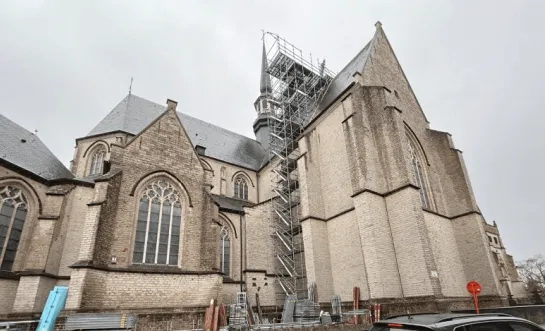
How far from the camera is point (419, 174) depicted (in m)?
14.9

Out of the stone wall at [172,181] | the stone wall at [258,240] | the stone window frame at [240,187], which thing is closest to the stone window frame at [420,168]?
the stone wall at [258,240]

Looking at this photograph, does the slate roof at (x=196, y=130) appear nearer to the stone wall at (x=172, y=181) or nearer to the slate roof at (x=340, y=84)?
the stone wall at (x=172, y=181)

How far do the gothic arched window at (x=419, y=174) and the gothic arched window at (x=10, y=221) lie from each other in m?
17.0

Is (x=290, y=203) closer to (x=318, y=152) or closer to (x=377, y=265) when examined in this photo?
(x=318, y=152)

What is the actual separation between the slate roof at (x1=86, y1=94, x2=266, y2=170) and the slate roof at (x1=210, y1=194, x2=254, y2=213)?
311 centimetres

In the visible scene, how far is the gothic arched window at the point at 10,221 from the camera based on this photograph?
456 inches

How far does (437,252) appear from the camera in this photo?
40.8 ft

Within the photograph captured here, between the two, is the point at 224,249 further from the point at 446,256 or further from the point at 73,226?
the point at 446,256

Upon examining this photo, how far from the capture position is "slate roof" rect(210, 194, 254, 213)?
17.0 metres

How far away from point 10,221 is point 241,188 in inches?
503

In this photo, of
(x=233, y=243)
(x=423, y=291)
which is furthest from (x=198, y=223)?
(x=423, y=291)

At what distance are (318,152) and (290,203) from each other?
331cm

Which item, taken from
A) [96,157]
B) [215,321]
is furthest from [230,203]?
[215,321]

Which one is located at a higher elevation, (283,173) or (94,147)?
(94,147)
